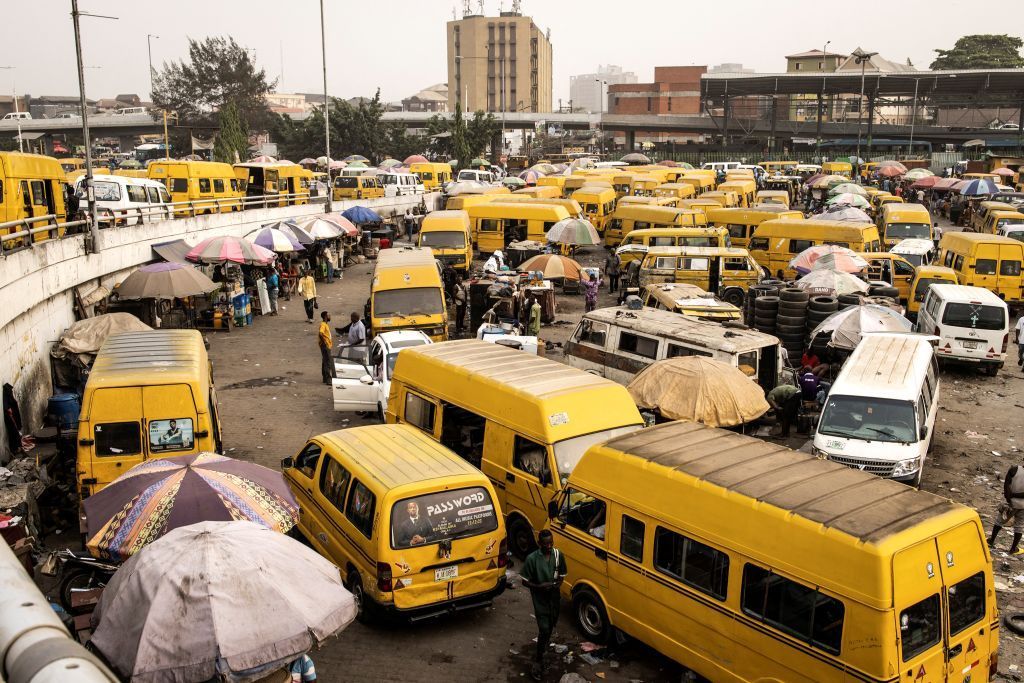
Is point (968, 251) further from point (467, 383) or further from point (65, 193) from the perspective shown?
point (65, 193)

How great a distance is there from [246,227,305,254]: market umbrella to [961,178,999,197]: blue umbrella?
3183 cm

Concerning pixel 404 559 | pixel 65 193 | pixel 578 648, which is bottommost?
pixel 578 648

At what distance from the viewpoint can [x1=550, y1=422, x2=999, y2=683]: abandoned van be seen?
6.25 meters

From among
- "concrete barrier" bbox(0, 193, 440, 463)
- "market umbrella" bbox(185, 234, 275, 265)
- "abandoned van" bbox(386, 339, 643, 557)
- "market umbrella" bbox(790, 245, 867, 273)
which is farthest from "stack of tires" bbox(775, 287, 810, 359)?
"concrete barrier" bbox(0, 193, 440, 463)

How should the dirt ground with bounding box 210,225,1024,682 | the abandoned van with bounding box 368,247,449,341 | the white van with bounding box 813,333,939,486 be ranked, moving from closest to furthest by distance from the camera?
1. the dirt ground with bounding box 210,225,1024,682
2. the white van with bounding box 813,333,939,486
3. the abandoned van with bounding box 368,247,449,341

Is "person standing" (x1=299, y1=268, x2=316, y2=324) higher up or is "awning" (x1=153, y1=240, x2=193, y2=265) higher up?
"awning" (x1=153, y1=240, x2=193, y2=265)

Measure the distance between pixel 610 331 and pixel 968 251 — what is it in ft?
41.9

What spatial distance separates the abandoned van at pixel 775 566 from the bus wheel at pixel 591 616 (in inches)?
0.7

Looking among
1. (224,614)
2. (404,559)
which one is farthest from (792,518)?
(224,614)

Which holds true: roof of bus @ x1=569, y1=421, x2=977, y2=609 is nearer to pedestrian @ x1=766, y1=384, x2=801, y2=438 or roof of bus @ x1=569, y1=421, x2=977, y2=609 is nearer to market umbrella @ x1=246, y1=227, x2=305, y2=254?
pedestrian @ x1=766, y1=384, x2=801, y2=438

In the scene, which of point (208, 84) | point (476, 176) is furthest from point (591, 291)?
point (208, 84)

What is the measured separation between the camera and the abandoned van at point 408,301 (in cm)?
1855

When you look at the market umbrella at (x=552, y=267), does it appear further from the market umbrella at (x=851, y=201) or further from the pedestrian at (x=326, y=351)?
the market umbrella at (x=851, y=201)

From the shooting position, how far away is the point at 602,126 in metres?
103
